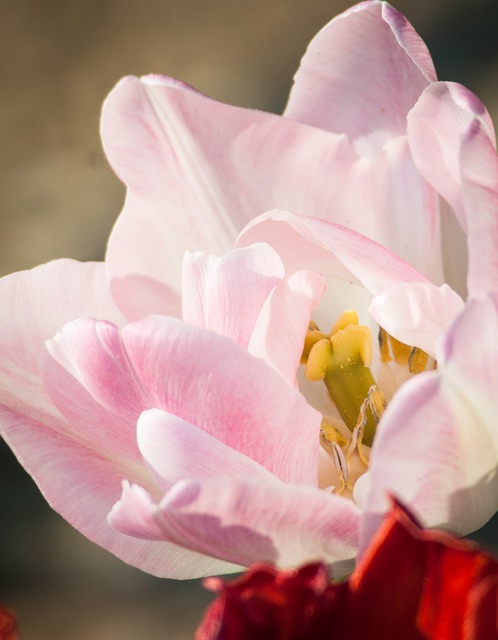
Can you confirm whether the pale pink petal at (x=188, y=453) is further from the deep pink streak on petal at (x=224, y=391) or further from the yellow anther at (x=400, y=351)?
the yellow anther at (x=400, y=351)

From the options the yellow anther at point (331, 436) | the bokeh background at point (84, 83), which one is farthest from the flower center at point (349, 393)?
the bokeh background at point (84, 83)

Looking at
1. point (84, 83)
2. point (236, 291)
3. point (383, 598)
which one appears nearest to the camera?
point (383, 598)

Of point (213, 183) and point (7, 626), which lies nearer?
point (7, 626)

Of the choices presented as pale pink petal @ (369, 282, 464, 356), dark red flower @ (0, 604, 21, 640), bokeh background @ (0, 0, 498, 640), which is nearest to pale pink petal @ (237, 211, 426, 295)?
pale pink petal @ (369, 282, 464, 356)

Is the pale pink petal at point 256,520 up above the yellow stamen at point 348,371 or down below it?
above

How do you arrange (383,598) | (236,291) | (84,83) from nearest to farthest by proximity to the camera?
(383,598)
(236,291)
(84,83)

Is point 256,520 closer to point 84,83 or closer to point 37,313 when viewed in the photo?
point 37,313

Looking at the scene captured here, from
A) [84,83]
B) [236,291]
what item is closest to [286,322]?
[236,291]
